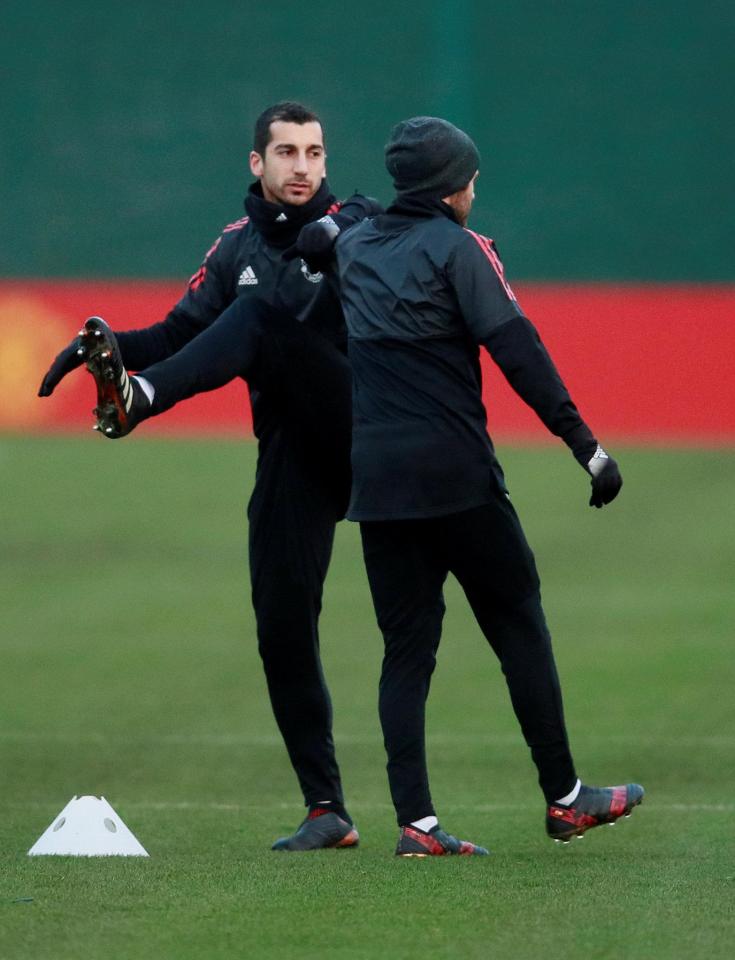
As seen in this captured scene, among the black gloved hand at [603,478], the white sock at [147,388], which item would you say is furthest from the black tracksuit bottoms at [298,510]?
the black gloved hand at [603,478]

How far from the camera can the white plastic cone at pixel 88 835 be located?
569cm

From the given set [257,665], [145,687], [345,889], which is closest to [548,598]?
[257,665]

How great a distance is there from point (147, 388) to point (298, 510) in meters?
0.72

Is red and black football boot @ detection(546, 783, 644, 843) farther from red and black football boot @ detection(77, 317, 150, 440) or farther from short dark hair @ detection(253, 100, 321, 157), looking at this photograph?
short dark hair @ detection(253, 100, 321, 157)

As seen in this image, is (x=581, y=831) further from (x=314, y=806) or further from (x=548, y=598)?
(x=548, y=598)

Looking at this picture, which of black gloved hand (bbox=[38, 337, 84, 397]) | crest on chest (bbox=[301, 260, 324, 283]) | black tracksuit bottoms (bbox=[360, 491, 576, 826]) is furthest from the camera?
crest on chest (bbox=[301, 260, 324, 283])

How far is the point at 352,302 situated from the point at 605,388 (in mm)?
13509

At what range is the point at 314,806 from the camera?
628 cm

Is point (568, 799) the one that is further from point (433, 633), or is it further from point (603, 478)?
point (603, 478)

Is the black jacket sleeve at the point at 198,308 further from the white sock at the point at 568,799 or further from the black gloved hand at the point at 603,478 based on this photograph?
the white sock at the point at 568,799

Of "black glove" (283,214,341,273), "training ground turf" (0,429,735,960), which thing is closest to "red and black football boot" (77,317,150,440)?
"black glove" (283,214,341,273)

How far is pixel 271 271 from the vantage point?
6.30 meters

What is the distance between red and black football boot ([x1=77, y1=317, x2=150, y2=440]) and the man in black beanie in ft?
1.98

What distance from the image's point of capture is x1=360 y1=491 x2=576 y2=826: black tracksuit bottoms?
18.6 feet
